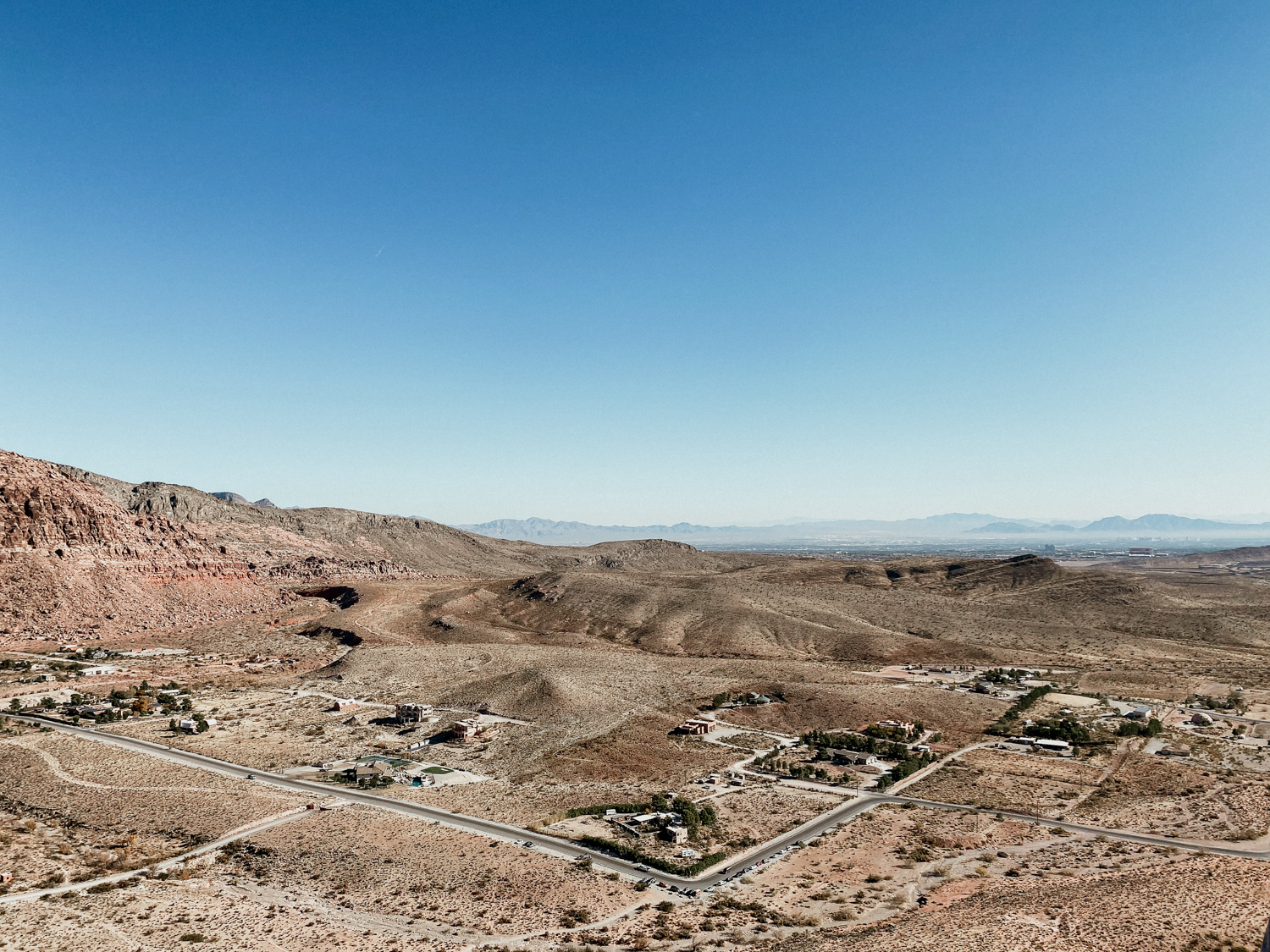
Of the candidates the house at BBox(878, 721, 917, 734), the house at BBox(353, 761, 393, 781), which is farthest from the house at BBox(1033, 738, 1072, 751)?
the house at BBox(353, 761, 393, 781)

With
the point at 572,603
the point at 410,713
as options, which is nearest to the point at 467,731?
the point at 410,713

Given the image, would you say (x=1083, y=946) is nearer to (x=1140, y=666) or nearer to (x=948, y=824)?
(x=948, y=824)

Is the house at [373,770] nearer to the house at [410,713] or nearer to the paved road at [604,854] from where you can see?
the paved road at [604,854]

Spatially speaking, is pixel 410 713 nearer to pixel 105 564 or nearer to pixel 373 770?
pixel 373 770

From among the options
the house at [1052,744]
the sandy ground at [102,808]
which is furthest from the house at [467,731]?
the house at [1052,744]

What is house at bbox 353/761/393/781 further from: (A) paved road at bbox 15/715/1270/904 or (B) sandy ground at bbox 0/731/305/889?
(B) sandy ground at bbox 0/731/305/889

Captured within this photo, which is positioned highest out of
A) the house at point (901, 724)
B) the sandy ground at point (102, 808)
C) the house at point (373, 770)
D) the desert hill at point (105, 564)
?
the desert hill at point (105, 564)
